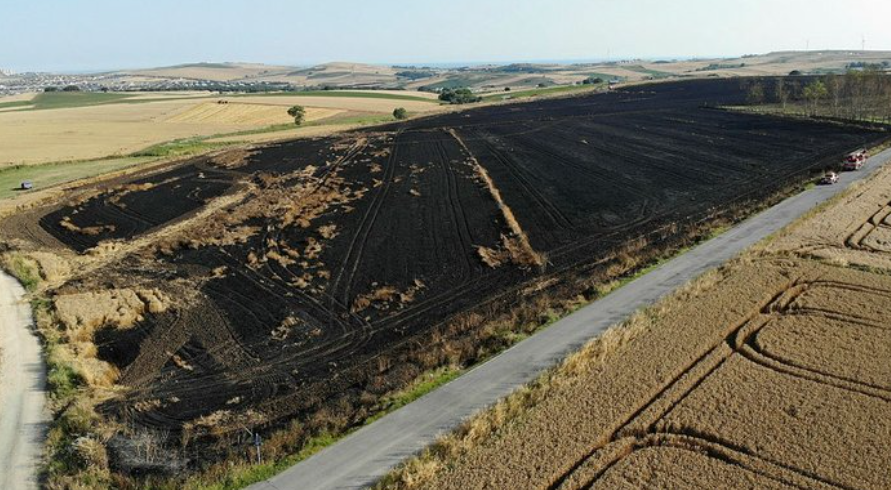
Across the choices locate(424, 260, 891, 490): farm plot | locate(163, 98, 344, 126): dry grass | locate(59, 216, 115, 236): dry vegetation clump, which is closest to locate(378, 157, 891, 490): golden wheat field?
locate(424, 260, 891, 490): farm plot

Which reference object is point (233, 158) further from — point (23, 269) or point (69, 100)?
point (69, 100)

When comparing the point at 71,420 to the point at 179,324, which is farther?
the point at 179,324

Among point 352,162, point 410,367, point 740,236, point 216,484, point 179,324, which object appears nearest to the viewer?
point 216,484

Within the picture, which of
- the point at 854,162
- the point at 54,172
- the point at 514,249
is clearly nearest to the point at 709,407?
the point at 514,249

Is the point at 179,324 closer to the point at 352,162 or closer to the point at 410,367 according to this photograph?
the point at 410,367

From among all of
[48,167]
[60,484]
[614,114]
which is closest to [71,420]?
[60,484]

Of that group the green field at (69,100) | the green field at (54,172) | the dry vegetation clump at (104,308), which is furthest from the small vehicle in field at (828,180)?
the green field at (69,100)

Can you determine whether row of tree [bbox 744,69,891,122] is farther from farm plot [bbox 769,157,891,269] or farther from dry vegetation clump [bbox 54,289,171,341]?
dry vegetation clump [bbox 54,289,171,341]
